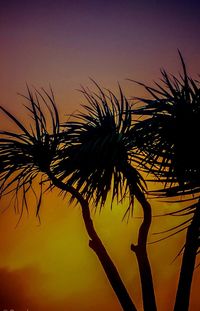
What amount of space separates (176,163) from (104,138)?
56.4 inches

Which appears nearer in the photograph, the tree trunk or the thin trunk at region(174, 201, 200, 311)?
the thin trunk at region(174, 201, 200, 311)

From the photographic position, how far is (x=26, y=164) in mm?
5977

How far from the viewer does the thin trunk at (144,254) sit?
5.41 meters

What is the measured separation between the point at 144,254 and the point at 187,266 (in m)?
0.88

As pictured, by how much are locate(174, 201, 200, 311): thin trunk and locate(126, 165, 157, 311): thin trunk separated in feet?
1.62

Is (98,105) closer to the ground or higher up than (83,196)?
higher up

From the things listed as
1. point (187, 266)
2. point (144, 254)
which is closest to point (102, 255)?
point (144, 254)

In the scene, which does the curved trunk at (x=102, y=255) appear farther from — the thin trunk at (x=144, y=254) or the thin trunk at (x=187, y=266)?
the thin trunk at (x=187, y=266)

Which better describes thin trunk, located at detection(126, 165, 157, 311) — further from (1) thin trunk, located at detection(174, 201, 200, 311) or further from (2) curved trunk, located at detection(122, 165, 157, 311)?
(1) thin trunk, located at detection(174, 201, 200, 311)

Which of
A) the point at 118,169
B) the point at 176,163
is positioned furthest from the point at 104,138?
the point at 176,163

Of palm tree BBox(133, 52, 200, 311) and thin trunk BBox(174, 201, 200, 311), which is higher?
palm tree BBox(133, 52, 200, 311)

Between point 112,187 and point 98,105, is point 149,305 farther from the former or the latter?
point 98,105

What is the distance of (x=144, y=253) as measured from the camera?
564cm

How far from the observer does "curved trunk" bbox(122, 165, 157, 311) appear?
541cm
